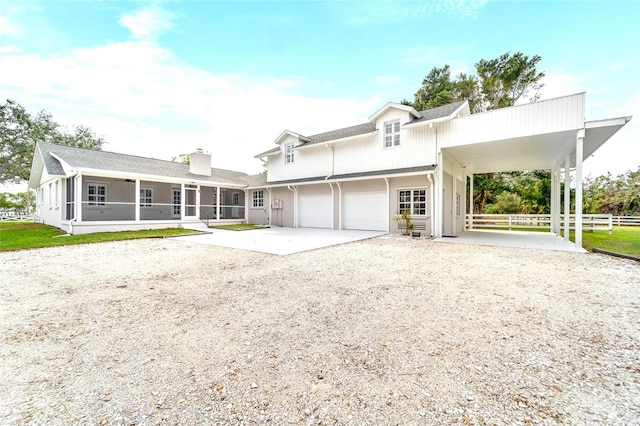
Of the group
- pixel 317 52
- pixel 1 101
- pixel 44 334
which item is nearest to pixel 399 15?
pixel 317 52

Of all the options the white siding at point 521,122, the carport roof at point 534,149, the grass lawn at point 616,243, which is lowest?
the grass lawn at point 616,243

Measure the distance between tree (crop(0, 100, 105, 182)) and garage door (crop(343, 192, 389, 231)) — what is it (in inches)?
1143

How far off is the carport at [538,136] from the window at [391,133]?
2405 mm

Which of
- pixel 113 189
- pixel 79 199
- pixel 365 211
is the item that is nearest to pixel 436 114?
pixel 365 211

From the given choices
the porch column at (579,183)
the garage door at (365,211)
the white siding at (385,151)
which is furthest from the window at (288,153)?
the porch column at (579,183)

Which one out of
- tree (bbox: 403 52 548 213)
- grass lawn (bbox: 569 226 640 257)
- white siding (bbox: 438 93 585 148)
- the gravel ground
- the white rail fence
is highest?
tree (bbox: 403 52 548 213)

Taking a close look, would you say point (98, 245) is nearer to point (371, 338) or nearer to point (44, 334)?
point (44, 334)

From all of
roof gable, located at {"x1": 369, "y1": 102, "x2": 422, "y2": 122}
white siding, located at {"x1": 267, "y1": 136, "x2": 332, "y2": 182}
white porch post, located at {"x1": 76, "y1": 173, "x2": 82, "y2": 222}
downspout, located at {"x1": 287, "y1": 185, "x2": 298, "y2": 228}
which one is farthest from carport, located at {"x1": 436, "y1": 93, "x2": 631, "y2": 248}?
white porch post, located at {"x1": 76, "y1": 173, "x2": 82, "y2": 222}

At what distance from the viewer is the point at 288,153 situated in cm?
1778

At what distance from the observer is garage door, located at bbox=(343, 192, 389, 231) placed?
1334cm

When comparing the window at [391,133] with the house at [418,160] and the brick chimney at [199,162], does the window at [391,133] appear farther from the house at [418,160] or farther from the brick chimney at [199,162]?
the brick chimney at [199,162]

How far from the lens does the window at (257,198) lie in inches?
752

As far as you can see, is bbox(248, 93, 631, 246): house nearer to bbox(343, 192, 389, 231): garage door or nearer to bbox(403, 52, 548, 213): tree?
bbox(343, 192, 389, 231): garage door

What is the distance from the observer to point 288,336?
2816 millimetres
